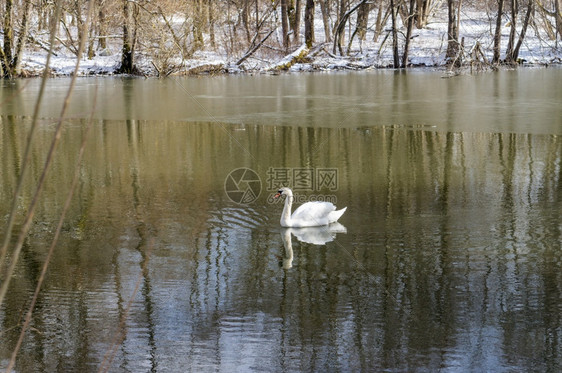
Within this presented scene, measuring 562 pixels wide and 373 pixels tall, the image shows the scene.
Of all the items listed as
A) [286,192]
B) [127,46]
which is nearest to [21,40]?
[127,46]

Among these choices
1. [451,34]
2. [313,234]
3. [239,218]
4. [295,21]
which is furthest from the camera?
[295,21]

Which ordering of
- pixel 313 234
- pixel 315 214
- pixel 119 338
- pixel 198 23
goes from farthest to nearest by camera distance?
pixel 198 23, pixel 315 214, pixel 313 234, pixel 119 338

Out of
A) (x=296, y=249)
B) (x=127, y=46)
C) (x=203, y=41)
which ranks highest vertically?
(x=203, y=41)

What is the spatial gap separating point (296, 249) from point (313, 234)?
0.57m

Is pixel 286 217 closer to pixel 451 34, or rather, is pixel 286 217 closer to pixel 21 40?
pixel 21 40

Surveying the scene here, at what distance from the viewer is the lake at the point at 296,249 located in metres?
4.69

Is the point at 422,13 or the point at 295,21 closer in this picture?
the point at 295,21

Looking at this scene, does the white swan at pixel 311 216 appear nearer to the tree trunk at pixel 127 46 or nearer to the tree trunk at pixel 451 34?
the tree trunk at pixel 127 46

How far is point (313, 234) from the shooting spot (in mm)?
7422

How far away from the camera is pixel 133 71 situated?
2855 cm

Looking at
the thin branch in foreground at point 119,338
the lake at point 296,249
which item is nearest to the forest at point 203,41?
the lake at point 296,249

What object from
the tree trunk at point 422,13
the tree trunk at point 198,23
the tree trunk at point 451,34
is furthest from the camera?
the tree trunk at point 422,13

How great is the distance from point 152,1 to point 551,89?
Answer: 45.2 feet

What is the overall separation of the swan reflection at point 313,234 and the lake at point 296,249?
31 mm
